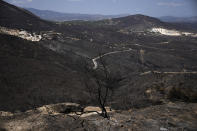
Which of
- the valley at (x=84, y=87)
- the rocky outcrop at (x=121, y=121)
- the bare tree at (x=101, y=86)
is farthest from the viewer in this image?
the bare tree at (x=101, y=86)

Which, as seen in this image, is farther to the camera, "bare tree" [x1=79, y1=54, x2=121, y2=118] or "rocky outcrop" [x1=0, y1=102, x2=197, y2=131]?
"bare tree" [x1=79, y1=54, x2=121, y2=118]

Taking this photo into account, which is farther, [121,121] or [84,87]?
[84,87]

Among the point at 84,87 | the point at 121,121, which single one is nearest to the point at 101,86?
the point at 84,87

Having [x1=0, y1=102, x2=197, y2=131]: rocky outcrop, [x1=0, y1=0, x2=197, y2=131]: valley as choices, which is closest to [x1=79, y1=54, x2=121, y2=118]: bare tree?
[x1=0, y1=0, x2=197, y2=131]: valley

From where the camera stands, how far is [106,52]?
64.9m

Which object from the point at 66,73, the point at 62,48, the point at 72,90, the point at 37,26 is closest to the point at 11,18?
the point at 37,26

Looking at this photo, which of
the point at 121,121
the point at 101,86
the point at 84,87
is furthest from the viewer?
the point at 101,86

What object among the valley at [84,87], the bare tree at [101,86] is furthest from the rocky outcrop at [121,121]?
the bare tree at [101,86]

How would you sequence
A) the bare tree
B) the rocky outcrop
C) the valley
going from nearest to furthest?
1. the rocky outcrop
2. the valley
3. the bare tree

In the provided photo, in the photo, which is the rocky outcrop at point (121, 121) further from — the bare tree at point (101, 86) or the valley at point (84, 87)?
the bare tree at point (101, 86)

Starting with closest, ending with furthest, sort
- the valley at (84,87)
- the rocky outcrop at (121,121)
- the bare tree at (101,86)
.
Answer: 1. the rocky outcrop at (121,121)
2. the valley at (84,87)
3. the bare tree at (101,86)

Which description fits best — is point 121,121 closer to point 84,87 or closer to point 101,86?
point 84,87

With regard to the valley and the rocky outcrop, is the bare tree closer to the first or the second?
the valley

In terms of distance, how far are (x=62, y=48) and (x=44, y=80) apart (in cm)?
2645
